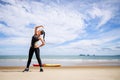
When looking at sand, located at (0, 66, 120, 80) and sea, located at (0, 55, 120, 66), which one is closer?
sand, located at (0, 66, 120, 80)

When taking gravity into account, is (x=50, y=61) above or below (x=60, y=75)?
above

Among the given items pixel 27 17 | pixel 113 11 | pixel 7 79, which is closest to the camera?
pixel 7 79

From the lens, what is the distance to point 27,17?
5.67m

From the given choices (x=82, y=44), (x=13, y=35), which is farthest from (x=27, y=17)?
(x=82, y=44)

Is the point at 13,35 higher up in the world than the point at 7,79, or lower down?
higher up

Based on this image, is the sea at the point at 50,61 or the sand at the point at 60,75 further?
the sea at the point at 50,61

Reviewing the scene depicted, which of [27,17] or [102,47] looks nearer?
[27,17]

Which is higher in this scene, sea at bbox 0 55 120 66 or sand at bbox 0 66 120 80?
sea at bbox 0 55 120 66

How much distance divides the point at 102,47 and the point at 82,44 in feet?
1.72

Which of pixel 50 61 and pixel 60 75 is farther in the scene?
pixel 50 61

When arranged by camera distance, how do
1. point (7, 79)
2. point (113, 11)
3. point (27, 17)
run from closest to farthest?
point (7, 79) < point (27, 17) < point (113, 11)

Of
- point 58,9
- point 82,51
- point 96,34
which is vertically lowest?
point 82,51

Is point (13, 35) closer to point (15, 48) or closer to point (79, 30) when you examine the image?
point (15, 48)

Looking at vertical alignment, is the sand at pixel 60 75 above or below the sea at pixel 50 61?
below
